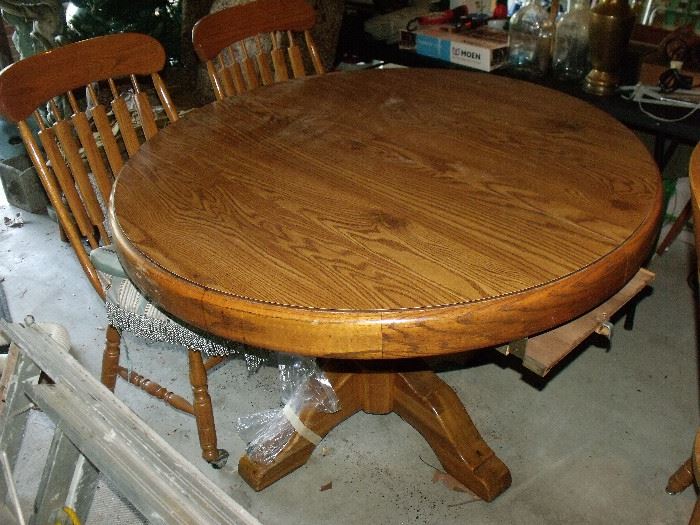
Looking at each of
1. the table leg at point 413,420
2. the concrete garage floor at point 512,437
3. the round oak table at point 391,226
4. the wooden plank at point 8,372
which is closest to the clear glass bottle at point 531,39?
the round oak table at point 391,226

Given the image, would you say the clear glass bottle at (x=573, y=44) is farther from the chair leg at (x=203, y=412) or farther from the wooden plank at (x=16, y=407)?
the wooden plank at (x=16, y=407)

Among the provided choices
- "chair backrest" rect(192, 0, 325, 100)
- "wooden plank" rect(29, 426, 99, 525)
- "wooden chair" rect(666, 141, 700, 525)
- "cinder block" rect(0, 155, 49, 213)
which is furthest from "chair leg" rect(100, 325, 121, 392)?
"cinder block" rect(0, 155, 49, 213)

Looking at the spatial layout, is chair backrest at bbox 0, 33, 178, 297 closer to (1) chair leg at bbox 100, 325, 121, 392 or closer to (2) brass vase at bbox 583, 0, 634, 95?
(1) chair leg at bbox 100, 325, 121, 392

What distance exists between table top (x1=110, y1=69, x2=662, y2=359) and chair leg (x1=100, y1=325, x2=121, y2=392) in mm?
503

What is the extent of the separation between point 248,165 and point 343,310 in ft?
1.81

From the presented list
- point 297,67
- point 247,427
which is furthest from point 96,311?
point 297,67

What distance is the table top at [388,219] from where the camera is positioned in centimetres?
95

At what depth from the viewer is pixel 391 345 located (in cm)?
94

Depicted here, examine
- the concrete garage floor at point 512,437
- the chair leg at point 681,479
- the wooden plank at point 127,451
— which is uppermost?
the wooden plank at point 127,451

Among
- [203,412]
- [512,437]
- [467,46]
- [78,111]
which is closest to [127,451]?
[203,412]

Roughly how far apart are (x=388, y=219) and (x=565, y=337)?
0.36 m

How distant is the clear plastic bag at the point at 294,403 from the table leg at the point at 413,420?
0.02m

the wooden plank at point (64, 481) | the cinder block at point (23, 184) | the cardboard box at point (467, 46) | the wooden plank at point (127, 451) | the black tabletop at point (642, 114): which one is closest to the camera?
the wooden plank at point (127, 451)

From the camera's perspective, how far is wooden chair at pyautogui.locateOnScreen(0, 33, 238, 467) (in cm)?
146
